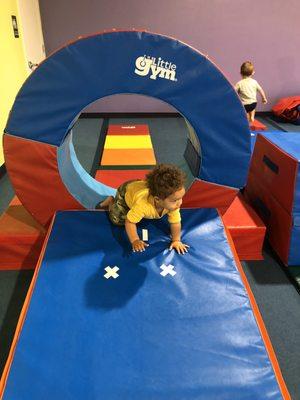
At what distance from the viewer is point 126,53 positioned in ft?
6.67

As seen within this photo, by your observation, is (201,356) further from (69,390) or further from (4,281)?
(4,281)

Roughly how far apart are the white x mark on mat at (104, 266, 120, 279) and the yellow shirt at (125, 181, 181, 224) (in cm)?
31

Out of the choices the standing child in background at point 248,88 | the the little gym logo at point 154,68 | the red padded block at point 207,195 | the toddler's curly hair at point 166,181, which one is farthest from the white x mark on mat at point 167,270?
the standing child in background at point 248,88

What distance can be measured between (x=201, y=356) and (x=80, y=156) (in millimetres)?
3690

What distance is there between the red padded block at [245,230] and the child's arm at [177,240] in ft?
2.02

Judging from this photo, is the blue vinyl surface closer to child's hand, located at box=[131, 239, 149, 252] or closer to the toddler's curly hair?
child's hand, located at box=[131, 239, 149, 252]

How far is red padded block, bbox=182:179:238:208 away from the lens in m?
2.42

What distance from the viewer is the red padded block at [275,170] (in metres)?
2.45

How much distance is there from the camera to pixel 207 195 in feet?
8.05

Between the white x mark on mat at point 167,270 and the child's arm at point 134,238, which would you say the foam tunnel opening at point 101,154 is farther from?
the white x mark on mat at point 167,270

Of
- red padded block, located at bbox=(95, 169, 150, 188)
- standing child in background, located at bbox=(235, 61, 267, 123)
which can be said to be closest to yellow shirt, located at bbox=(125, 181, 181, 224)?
red padded block, located at bbox=(95, 169, 150, 188)

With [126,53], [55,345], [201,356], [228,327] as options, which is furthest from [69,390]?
[126,53]

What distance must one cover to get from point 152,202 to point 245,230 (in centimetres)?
88

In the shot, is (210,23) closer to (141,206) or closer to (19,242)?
(141,206)
